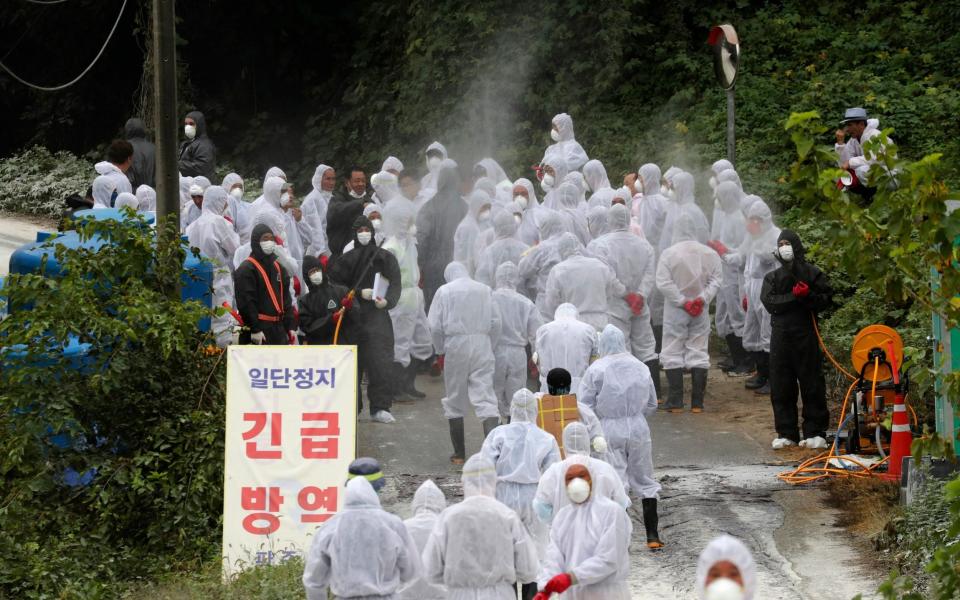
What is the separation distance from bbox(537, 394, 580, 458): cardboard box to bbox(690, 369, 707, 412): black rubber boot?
4.86m

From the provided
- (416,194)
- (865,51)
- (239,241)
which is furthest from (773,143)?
(239,241)

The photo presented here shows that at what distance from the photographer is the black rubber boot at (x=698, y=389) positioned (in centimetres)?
1484

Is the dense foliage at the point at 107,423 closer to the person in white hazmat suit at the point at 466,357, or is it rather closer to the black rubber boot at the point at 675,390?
the person in white hazmat suit at the point at 466,357

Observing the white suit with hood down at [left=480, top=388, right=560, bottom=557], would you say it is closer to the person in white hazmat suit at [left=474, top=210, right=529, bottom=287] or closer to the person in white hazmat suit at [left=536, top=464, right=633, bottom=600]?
the person in white hazmat suit at [left=536, top=464, right=633, bottom=600]

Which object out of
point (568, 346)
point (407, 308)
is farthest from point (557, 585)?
point (407, 308)

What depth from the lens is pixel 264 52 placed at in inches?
1121

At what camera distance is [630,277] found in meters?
15.1

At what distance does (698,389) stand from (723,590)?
9536 millimetres

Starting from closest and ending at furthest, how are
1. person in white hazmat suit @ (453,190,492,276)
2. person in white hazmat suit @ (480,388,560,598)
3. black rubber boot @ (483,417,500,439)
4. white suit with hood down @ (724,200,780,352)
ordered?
person in white hazmat suit @ (480,388,560,598) < black rubber boot @ (483,417,500,439) < white suit with hood down @ (724,200,780,352) < person in white hazmat suit @ (453,190,492,276)

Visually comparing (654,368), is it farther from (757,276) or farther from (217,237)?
(217,237)

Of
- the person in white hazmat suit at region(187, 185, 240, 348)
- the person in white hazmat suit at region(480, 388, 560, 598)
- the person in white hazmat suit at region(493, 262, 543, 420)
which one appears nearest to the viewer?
the person in white hazmat suit at region(480, 388, 560, 598)

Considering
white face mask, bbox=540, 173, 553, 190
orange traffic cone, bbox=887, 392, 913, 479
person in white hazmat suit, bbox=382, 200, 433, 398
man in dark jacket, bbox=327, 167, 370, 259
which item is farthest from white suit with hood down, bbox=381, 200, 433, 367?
orange traffic cone, bbox=887, 392, 913, 479

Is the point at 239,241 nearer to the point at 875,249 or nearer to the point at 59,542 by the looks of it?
the point at 59,542

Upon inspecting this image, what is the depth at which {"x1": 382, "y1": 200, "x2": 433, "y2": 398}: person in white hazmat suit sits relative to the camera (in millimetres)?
15461
